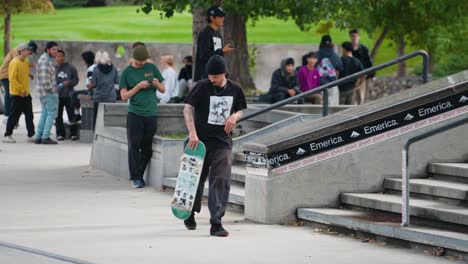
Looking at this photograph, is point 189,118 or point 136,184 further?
point 136,184

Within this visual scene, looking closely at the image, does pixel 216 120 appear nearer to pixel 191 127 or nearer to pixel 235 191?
pixel 191 127

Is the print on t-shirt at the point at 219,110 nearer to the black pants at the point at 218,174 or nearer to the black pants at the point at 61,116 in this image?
the black pants at the point at 218,174

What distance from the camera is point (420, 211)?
41.4 feet

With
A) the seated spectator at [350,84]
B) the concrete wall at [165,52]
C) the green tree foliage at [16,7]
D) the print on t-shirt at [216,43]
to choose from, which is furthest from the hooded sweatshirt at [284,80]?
the green tree foliage at [16,7]

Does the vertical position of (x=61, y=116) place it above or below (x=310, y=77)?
below

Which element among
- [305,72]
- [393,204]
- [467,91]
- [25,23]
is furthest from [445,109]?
[25,23]

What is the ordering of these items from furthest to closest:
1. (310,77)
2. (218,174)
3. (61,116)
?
(61,116), (310,77), (218,174)

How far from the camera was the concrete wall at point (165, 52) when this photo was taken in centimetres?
4088

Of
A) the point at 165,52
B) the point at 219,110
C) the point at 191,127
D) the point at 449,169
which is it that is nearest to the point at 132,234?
the point at 191,127

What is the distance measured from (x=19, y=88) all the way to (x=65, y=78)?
1413mm

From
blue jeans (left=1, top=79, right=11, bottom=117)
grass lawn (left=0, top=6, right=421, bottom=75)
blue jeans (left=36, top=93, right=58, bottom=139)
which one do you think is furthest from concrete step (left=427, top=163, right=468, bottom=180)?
grass lawn (left=0, top=6, right=421, bottom=75)

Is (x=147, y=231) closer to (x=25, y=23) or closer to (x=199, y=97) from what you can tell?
(x=199, y=97)

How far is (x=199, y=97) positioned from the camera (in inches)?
521

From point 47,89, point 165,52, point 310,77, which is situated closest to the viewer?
point 310,77
